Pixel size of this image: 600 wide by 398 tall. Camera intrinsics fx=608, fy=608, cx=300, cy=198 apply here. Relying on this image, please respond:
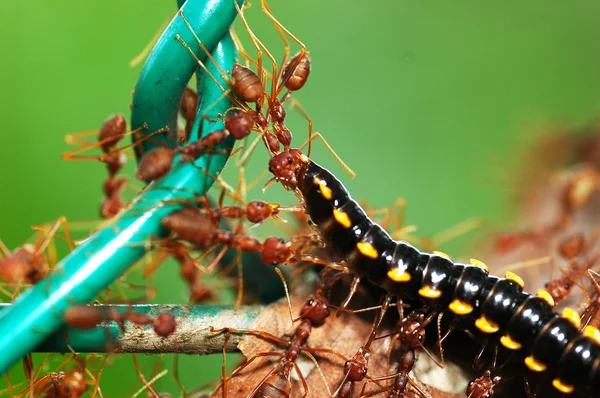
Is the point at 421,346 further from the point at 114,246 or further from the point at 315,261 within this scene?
the point at 114,246

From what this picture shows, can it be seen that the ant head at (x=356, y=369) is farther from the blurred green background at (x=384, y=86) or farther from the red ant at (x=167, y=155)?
the blurred green background at (x=384, y=86)

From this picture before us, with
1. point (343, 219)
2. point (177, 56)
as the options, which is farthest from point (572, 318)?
point (177, 56)

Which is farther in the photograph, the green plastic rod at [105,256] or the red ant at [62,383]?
the red ant at [62,383]

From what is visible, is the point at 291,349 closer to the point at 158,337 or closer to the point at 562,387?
the point at 158,337

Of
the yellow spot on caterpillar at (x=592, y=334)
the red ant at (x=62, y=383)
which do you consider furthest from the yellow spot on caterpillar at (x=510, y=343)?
the red ant at (x=62, y=383)

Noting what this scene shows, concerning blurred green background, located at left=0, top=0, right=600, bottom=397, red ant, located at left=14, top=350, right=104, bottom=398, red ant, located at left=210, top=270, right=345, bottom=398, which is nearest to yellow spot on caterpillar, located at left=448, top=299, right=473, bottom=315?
red ant, located at left=210, top=270, right=345, bottom=398

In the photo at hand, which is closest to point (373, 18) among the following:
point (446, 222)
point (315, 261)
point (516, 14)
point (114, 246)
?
point (516, 14)

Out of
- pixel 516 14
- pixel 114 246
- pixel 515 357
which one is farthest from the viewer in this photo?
pixel 516 14

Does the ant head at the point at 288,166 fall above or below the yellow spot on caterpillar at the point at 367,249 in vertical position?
above
